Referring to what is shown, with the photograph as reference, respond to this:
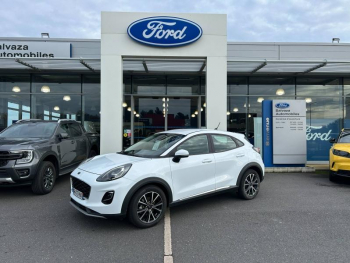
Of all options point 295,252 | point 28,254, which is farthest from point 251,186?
point 28,254

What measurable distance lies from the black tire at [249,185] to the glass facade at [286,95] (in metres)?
6.56

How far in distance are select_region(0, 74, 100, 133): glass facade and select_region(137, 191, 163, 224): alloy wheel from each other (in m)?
8.41

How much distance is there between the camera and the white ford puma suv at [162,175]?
343 centimetres

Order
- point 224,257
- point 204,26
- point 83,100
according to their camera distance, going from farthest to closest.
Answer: point 83,100, point 204,26, point 224,257

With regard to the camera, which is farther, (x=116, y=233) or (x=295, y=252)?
(x=116, y=233)

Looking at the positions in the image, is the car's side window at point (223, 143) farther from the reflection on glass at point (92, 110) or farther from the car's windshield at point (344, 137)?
the reflection on glass at point (92, 110)

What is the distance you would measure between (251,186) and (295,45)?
8273 millimetres

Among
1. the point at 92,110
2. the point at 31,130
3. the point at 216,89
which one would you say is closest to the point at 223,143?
the point at 216,89

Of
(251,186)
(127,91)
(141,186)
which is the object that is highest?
(127,91)

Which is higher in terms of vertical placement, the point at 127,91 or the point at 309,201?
the point at 127,91

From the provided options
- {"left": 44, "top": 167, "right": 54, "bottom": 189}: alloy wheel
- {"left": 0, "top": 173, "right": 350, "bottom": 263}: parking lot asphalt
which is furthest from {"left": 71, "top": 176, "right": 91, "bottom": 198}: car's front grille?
{"left": 44, "top": 167, "right": 54, "bottom": 189}: alloy wheel

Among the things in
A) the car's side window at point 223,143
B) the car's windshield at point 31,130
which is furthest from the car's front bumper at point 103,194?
the car's windshield at point 31,130

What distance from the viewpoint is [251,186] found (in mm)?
5102

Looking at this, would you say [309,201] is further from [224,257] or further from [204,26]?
[204,26]
